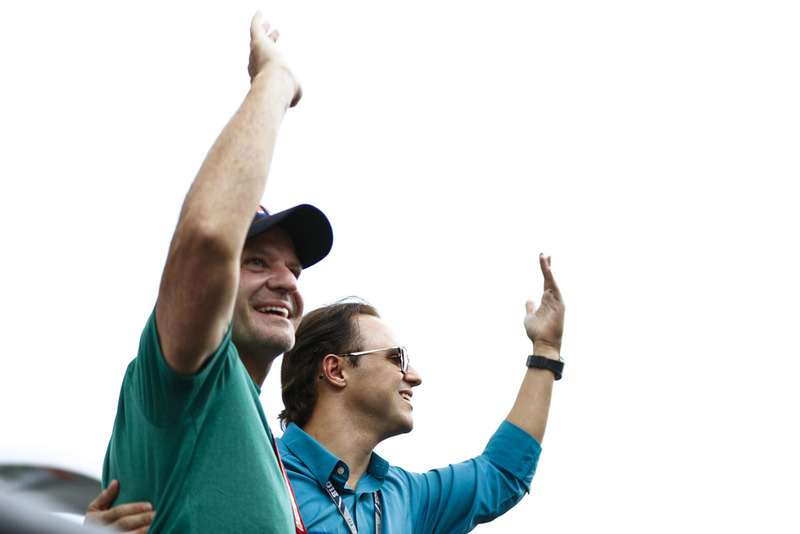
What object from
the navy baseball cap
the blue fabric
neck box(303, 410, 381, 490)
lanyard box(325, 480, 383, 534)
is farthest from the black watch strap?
the navy baseball cap

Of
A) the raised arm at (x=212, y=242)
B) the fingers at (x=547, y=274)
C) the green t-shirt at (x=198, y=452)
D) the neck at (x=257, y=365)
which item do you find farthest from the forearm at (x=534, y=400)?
the raised arm at (x=212, y=242)

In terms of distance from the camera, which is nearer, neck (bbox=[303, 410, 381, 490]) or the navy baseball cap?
the navy baseball cap

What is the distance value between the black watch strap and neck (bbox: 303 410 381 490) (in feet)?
3.12

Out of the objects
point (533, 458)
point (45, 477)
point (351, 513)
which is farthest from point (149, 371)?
point (533, 458)

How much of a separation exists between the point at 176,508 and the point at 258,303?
1126 mm

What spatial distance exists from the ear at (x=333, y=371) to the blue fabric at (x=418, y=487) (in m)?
0.34

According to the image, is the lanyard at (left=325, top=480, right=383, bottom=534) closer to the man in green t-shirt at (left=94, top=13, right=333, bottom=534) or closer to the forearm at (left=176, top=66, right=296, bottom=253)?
the man in green t-shirt at (left=94, top=13, right=333, bottom=534)

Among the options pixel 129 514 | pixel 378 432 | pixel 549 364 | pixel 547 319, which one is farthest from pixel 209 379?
pixel 547 319

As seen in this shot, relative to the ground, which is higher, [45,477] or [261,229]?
[261,229]

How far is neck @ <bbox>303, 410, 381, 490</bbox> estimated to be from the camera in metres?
4.13

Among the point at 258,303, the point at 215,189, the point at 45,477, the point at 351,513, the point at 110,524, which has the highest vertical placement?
the point at 215,189

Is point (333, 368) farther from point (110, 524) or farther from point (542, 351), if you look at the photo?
point (110, 524)

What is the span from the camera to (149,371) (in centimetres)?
194

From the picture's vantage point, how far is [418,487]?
4.25 m
